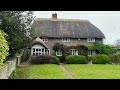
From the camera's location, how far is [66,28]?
40719 mm

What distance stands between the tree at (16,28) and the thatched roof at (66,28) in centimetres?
1075

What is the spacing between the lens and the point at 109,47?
125 feet

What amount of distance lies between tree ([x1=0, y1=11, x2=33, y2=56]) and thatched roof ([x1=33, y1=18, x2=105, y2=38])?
10751 mm

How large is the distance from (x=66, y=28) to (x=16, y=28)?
50.2 ft

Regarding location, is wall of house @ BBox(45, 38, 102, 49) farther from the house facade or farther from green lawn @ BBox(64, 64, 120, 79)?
green lawn @ BBox(64, 64, 120, 79)

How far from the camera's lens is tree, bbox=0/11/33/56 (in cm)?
2500

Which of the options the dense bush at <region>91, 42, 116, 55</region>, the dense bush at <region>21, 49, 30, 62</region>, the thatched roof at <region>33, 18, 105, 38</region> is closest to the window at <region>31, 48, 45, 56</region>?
the dense bush at <region>21, 49, 30, 62</region>

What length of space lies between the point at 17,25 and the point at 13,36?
1.35m

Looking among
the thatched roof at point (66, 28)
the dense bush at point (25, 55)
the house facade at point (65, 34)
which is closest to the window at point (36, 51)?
the house facade at point (65, 34)
